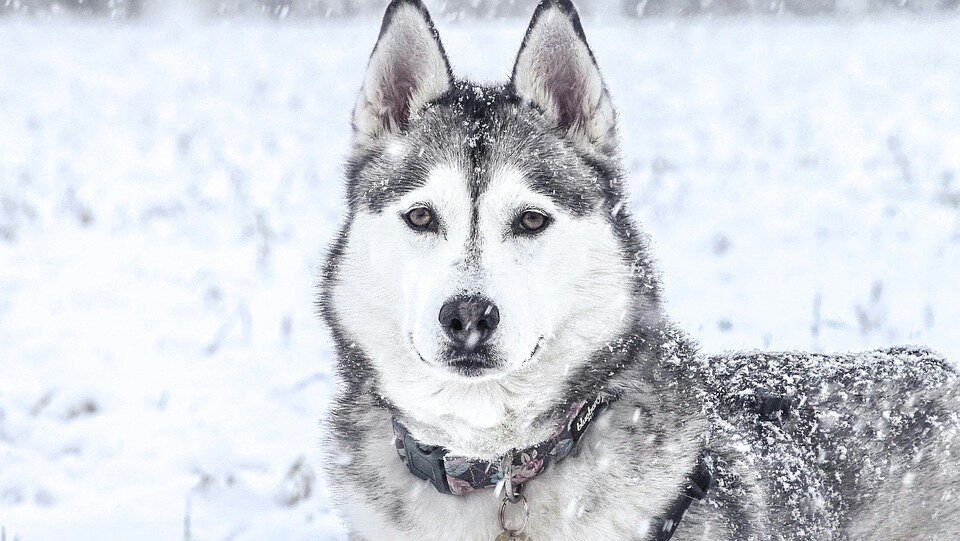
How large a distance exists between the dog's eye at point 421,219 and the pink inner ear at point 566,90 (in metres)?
0.60

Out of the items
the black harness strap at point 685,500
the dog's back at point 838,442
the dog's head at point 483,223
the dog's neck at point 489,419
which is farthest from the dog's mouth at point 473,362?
the dog's back at point 838,442

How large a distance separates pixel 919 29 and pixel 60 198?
18.6 m

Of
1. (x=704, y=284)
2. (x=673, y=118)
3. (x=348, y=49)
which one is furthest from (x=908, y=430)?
(x=348, y=49)

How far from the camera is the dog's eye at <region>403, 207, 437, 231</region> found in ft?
9.02

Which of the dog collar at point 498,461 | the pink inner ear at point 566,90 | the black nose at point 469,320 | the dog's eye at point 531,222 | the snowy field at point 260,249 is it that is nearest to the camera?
the black nose at point 469,320

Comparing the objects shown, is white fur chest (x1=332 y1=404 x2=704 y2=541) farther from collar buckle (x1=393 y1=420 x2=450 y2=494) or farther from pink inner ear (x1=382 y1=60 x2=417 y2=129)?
pink inner ear (x1=382 y1=60 x2=417 y2=129)

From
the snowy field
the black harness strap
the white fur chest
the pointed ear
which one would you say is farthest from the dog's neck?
the snowy field

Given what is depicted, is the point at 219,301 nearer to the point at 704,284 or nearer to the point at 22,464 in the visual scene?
the point at 22,464

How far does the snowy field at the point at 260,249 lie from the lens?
13.1ft

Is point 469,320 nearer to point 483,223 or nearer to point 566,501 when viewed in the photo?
point 483,223

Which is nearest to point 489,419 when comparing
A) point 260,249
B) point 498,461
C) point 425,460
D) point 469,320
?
point 498,461

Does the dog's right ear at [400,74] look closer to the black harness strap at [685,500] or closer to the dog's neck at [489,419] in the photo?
the dog's neck at [489,419]

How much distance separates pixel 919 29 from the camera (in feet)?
64.7

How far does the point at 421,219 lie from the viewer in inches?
109
